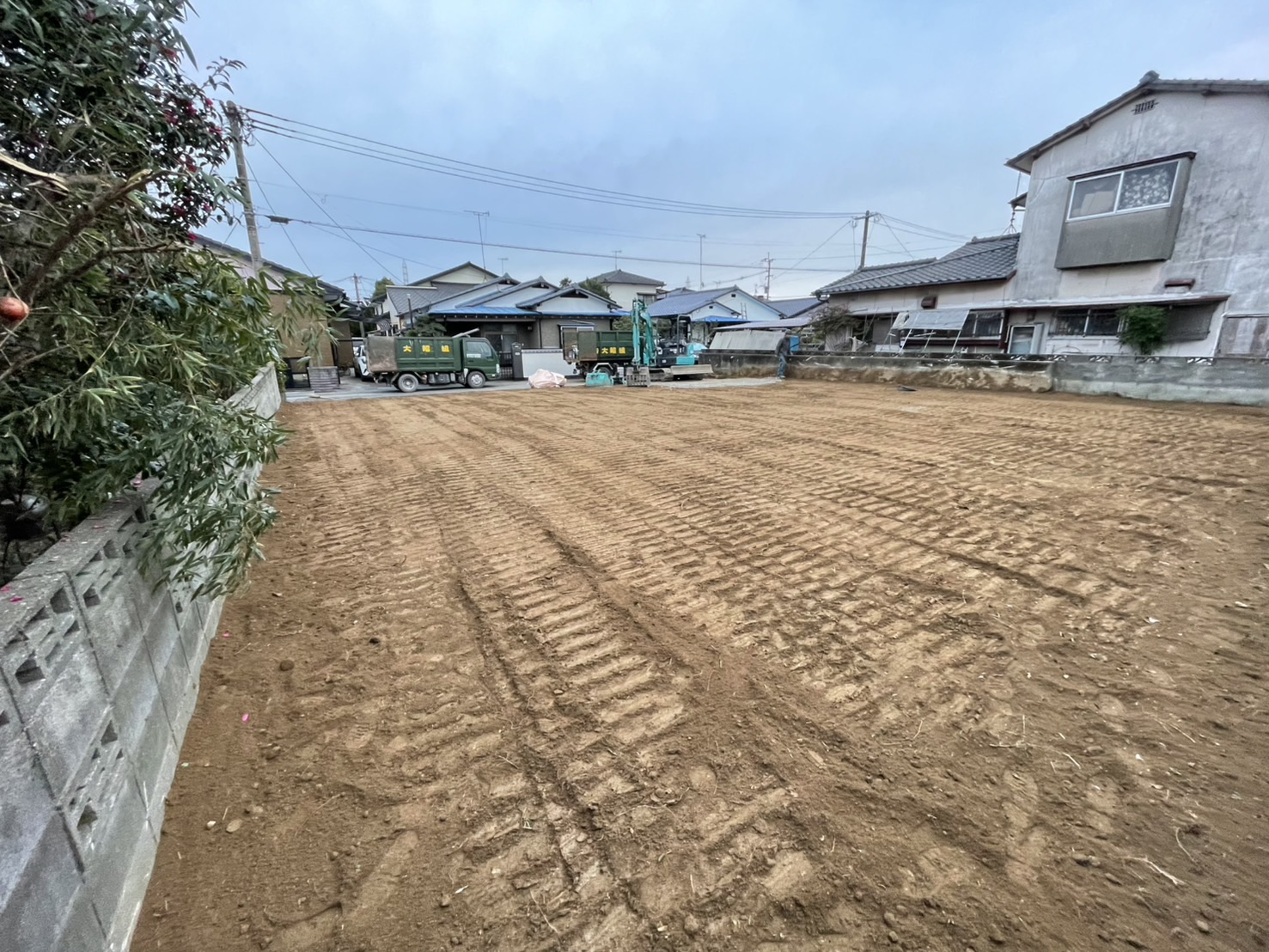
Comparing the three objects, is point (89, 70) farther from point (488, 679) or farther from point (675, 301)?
point (675, 301)

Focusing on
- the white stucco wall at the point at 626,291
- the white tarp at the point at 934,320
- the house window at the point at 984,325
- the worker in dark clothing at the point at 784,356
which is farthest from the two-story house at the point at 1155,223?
the white stucco wall at the point at 626,291

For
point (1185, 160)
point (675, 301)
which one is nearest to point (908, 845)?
point (1185, 160)

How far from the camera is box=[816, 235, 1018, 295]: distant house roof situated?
1767 cm

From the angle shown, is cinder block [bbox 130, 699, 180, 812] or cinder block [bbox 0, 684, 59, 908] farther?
cinder block [bbox 130, 699, 180, 812]

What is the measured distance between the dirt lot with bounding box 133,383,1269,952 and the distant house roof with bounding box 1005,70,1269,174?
49.0ft

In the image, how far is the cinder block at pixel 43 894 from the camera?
107cm

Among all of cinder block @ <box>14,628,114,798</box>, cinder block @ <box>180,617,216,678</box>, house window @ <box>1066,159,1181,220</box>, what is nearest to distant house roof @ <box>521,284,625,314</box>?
house window @ <box>1066,159,1181,220</box>

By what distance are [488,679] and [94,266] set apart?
2119 mm

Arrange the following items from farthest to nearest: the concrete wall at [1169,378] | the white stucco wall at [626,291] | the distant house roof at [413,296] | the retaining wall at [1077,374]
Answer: the white stucco wall at [626,291], the distant house roof at [413,296], the retaining wall at [1077,374], the concrete wall at [1169,378]

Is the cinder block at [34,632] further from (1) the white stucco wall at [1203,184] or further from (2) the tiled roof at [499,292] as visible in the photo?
(2) the tiled roof at [499,292]

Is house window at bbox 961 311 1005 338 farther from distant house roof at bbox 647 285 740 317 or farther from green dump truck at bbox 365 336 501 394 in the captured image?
distant house roof at bbox 647 285 740 317

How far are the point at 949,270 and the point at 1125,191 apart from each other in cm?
516

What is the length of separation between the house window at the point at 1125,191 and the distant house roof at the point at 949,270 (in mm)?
2200

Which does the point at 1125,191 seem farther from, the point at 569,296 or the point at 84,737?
the point at 84,737
